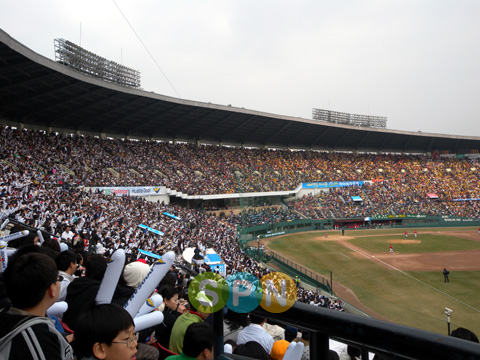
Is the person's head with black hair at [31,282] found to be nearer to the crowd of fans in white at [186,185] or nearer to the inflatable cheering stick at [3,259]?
the inflatable cheering stick at [3,259]

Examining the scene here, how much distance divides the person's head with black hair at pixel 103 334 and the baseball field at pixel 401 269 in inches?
726

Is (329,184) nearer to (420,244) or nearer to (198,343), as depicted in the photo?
(420,244)

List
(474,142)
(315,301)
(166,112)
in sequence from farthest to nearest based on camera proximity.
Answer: (474,142) < (166,112) < (315,301)

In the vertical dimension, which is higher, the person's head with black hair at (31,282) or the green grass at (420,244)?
the person's head with black hair at (31,282)

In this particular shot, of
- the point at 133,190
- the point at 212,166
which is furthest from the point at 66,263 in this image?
the point at 212,166

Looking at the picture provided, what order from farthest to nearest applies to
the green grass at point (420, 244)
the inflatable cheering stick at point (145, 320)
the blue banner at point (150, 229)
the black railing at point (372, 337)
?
the green grass at point (420, 244)
the blue banner at point (150, 229)
the inflatable cheering stick at point (145, 320)
the black railing at point (372, 337)

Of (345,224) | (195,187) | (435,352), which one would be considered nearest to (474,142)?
(345,224)

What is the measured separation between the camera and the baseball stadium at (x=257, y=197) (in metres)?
14.0

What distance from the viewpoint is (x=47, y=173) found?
1091 inches

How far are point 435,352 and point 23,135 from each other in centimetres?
3683

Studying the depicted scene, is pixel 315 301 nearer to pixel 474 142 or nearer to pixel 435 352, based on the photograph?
pixel 435 352

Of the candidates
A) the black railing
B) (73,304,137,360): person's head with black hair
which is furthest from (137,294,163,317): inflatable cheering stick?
the black railing

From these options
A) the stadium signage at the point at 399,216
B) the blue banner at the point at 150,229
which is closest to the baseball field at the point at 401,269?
the stadium signage at the point at 399,216

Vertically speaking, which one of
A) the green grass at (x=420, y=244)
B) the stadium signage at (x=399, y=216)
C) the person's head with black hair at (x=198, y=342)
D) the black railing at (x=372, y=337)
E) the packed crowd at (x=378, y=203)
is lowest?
the green grass at (x=420, y=244)
